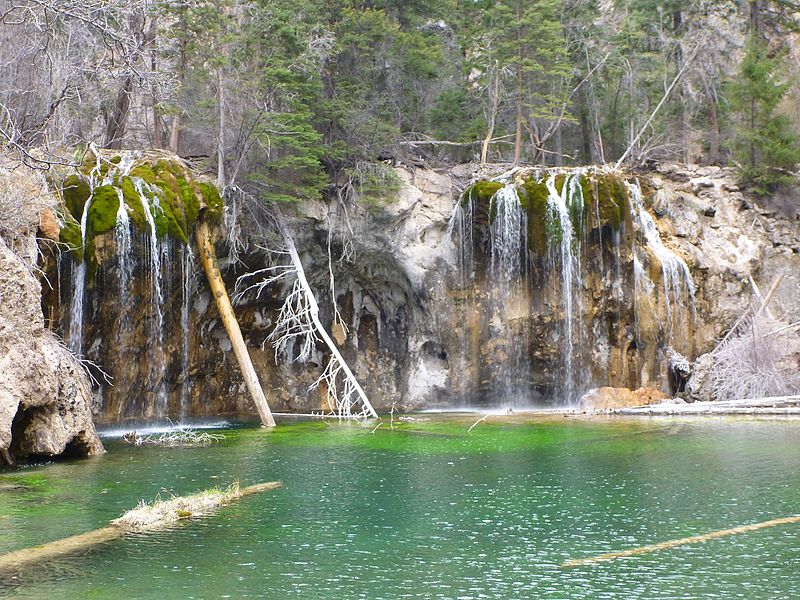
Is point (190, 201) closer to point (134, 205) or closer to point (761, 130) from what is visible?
point (134, 205)

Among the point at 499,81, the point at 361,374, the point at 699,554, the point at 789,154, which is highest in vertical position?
the point at 499,81

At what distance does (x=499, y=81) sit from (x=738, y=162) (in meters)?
7.83

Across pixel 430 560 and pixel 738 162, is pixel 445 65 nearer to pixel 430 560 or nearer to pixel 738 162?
pixel 738 162

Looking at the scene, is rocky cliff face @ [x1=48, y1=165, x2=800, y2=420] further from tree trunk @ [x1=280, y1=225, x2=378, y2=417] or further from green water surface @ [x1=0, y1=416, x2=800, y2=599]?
green water surface @ [x1=0, y1=416, x2=800, y2=599]

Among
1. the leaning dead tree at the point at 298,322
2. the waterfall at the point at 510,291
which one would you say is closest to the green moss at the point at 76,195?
the leaning dead tree at the point at 298,322

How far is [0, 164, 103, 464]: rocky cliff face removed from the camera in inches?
550

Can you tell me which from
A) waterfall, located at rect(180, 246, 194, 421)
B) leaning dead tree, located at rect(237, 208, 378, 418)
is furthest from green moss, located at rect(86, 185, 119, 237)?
leaning dead tree, located at rect(237, 208, 378, 418)

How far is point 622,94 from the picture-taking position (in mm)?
32156

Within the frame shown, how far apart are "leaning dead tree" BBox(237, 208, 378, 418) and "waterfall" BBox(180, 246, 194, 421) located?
164 cm

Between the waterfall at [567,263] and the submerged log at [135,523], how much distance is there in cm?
1413

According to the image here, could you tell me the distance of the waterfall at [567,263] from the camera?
82.4 feet

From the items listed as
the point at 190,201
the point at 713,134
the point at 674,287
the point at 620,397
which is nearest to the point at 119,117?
the point at 190,201

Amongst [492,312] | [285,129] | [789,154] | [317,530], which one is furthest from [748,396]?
[317,530]

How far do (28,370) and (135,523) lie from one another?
505 cm
